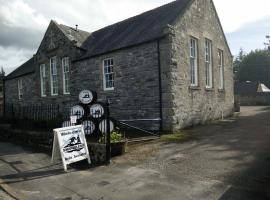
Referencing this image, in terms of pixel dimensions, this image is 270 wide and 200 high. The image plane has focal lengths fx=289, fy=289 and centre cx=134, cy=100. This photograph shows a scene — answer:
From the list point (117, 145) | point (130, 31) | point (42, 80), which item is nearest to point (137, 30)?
point (130, 31)

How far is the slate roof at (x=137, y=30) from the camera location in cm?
1537

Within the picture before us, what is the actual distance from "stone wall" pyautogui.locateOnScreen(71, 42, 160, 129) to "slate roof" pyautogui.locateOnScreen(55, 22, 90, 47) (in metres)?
3.68

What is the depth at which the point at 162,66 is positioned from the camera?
14.1m

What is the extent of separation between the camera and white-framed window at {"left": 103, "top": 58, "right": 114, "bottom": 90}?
17094mm

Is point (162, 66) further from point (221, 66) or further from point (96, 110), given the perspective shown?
point (221, 66)

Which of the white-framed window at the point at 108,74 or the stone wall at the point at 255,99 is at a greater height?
the white-framed window at the point at 108,74

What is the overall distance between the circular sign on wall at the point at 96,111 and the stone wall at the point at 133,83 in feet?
11.3

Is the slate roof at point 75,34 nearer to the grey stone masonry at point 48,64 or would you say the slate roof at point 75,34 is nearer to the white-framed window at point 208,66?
the grey stone masonry at point 48,64

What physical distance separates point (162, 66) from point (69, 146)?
23.1 ft

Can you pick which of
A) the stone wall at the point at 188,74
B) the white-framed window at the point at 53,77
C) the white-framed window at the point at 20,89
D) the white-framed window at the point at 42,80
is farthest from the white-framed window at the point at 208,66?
the white-framed window at the point at 20,89

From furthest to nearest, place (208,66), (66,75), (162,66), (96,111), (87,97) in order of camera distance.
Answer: (66,75)
(208,66)
(162,66)
(87,97)
(96,111)

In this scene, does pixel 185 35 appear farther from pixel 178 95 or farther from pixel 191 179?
pixel 191 179

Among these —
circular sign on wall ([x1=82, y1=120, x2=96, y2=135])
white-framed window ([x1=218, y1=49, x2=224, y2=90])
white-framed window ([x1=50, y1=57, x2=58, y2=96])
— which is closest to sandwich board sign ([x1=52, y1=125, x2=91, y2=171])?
circular sign on wall ([x1=82, y1=120, x2=96, y2=135])

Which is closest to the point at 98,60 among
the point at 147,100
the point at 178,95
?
the point at 147,100
